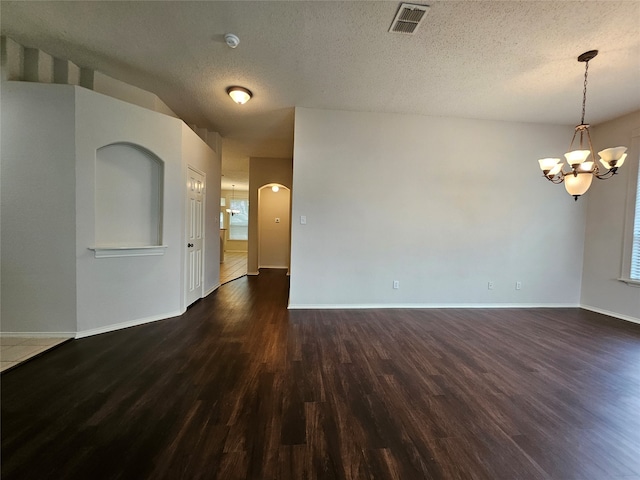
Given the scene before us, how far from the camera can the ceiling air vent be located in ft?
6.47

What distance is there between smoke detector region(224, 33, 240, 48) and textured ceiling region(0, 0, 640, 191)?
0.13 ft

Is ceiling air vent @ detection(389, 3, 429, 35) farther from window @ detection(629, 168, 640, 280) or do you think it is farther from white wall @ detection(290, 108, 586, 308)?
window @ detection(629, 168, 640, 280)

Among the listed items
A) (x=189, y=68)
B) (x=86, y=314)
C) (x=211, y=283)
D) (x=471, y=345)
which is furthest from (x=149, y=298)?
(x=471, y=345)

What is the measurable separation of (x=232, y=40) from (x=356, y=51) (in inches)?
46.7

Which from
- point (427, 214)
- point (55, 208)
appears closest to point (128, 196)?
point (55, 208)

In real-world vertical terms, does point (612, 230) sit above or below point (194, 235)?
above

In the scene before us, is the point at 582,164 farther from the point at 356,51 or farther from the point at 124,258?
the point at 124,258

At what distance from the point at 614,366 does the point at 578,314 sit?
202 cm

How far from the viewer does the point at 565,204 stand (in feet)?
13.9

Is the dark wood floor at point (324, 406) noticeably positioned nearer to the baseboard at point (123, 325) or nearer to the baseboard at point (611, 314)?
the baseboard at point (123, 325)

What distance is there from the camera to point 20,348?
2.39 meters

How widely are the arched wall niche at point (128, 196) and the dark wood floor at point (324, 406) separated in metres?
1.13

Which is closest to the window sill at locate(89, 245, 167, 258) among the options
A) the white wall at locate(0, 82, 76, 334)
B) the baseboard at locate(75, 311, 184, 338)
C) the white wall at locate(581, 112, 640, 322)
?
the white wall at locate(0, 82, 76, 334)

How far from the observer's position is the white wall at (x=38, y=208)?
2.52m
